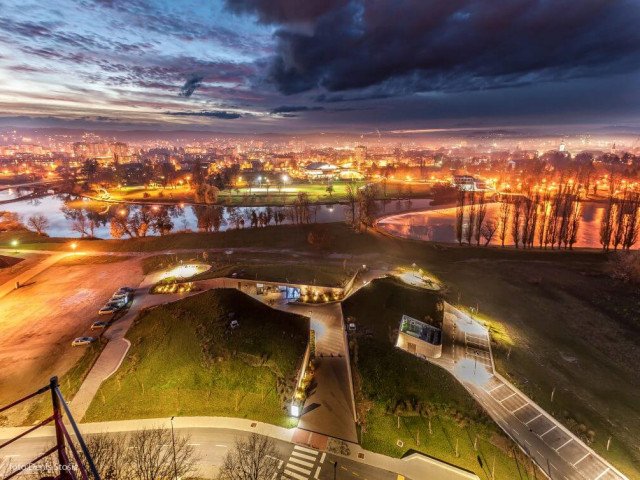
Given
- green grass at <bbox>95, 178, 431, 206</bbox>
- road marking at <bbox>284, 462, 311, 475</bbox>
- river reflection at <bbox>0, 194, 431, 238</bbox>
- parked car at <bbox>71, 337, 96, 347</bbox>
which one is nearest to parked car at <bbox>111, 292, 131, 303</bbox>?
parked car at <bbox>71, 337, 96, 347</bbox>

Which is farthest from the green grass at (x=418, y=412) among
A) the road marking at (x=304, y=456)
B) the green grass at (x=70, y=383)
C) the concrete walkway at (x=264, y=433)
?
the green grass at (x=70, y=383)

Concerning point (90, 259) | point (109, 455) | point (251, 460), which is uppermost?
point (90, 259)

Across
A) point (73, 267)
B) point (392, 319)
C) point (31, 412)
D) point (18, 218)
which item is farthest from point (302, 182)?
point (31, 412)

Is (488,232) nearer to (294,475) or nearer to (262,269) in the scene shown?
(262,269)

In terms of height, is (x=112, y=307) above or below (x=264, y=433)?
above

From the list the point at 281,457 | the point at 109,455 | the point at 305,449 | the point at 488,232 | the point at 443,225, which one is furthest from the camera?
the point at 443,225

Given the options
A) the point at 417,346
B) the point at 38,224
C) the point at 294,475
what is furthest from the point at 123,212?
the point at 294,475

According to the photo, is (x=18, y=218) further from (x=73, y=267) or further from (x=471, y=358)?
(x=471, y=358)
